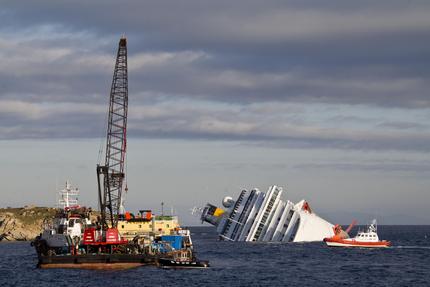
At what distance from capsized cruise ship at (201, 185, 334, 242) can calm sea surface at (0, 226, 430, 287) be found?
21.4 metres

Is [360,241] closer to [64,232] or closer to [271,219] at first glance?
[271,219]

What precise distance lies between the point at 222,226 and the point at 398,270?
2997 inches

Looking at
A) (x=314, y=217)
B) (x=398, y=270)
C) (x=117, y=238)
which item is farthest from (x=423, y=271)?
(x=314, y=217)

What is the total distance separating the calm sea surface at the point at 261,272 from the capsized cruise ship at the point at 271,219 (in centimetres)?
2142

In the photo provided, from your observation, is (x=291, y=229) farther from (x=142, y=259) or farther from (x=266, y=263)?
(x=142, y=259)

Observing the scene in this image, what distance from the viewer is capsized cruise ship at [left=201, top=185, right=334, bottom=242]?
7323 inches

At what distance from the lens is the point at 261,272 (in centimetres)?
12088

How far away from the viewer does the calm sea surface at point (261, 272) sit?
105 m

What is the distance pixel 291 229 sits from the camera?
188 m

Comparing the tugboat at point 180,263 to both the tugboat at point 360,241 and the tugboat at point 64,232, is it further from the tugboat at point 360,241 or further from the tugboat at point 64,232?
the tugboat at point 360,241

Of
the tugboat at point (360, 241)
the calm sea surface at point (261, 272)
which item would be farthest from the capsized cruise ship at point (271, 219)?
the calm sea surface at point (261, 272)

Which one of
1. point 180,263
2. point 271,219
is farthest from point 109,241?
point 271,219

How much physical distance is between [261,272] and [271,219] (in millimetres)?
67783

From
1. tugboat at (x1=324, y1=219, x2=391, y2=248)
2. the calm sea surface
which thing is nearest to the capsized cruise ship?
tugboat at (x1=324, y1=219, x2=391, y2=248)
